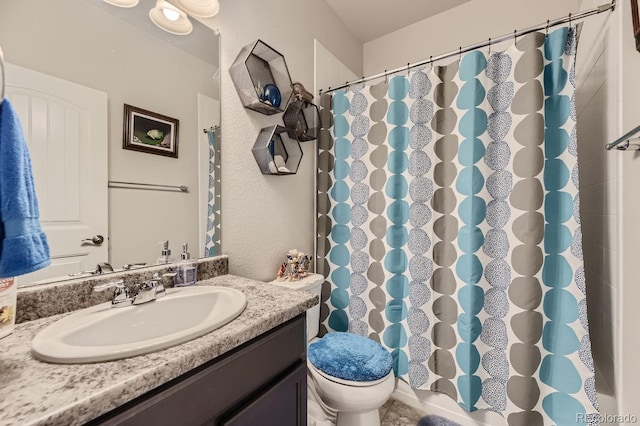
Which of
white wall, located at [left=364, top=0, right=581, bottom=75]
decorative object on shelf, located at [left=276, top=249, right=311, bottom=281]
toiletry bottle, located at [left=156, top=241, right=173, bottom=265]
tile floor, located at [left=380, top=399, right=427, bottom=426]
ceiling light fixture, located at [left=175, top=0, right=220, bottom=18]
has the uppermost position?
white wall, located at [left=364, top=0, right=581, bottom=75]

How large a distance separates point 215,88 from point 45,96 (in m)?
0.56

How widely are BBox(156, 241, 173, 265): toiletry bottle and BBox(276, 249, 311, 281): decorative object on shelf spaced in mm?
565

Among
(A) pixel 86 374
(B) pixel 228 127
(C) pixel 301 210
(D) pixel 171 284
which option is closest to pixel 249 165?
(B) pixel 228 127

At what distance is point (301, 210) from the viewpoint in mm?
1656

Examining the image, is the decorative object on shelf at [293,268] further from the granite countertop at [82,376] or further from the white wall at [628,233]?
the white wall at [628,233]

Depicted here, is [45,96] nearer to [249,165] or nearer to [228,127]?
[228,127]

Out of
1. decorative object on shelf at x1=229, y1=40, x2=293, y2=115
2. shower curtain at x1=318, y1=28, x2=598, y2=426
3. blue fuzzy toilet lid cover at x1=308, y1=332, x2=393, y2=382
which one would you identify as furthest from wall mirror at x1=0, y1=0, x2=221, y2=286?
shower curtain at x1=318, y1=28, x2=598, y2=426

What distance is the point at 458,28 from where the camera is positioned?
6.13 feet

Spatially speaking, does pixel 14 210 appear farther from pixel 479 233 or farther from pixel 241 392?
pixel 479 233

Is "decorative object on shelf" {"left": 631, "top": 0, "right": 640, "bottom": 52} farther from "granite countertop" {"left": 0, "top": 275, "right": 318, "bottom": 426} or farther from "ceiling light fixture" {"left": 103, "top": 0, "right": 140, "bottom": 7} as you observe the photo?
"ceiling light fixture" {"left": 103, "top": 0, "right": 140, "bottom": 7}

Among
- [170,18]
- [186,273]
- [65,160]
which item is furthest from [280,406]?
[170,18]

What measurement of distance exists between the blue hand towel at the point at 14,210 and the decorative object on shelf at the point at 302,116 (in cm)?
115

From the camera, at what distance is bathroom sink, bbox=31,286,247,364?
0.49 meters

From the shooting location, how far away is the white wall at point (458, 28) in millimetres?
1645
